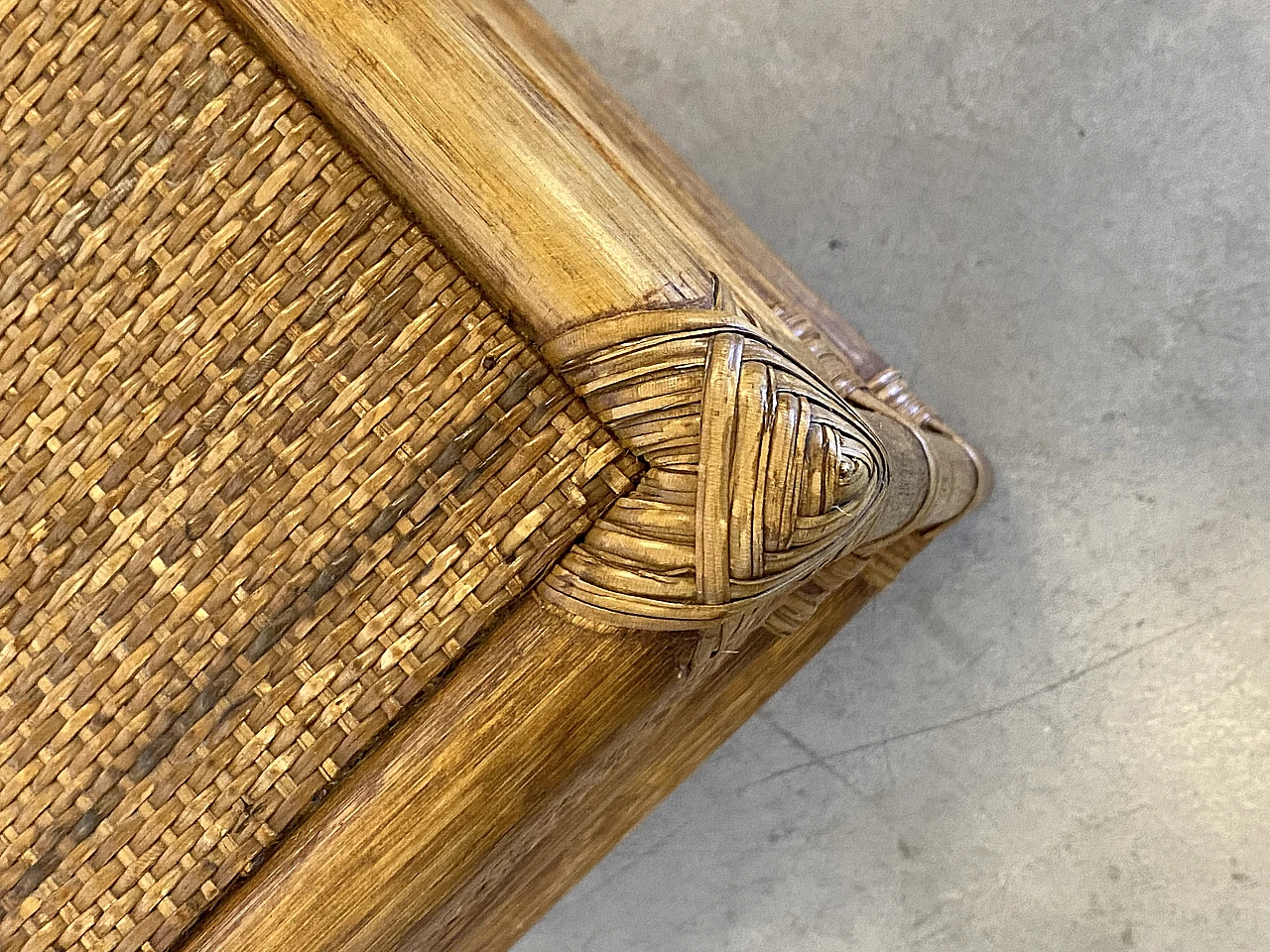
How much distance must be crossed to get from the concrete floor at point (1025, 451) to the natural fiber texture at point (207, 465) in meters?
0.49

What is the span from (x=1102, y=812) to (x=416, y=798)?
0.67 meters

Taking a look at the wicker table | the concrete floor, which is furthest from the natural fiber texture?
the concrete floor

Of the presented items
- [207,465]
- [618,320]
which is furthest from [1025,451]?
[207,465]

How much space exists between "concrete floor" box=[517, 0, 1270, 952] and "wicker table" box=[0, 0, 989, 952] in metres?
0.38

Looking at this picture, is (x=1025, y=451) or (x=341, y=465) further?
(x=1025, y=451)

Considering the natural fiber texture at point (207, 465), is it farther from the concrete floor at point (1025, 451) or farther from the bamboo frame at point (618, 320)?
the concrete floor at point (1025, 451)

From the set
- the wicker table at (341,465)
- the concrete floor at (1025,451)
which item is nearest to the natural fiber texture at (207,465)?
the wicker table at (341,465)

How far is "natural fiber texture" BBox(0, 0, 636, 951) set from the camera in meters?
0.47

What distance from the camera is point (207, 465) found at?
1.58 feet

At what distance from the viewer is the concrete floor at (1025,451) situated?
818 millimetres

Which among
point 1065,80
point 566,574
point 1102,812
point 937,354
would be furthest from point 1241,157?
point 566,574

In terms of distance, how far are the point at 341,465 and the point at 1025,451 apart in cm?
61

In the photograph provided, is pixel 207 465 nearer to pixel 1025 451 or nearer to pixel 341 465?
pixel 341 465

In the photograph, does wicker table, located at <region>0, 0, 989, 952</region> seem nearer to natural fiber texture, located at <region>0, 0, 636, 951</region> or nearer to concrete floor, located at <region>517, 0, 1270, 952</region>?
natural fiber texture, located at <region>0, 0, 636, 951</region>
